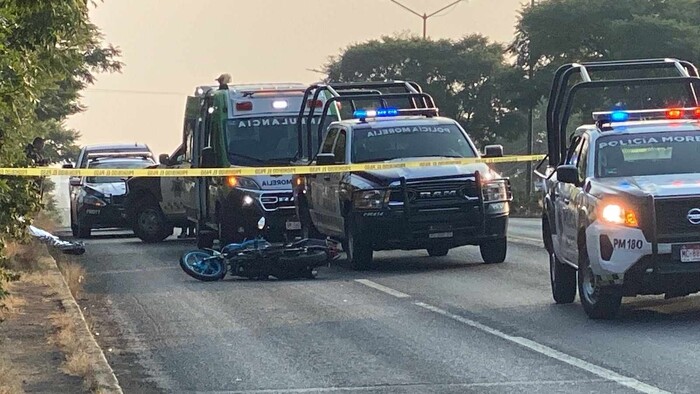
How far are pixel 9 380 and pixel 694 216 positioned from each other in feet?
18.6

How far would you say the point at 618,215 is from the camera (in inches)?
494

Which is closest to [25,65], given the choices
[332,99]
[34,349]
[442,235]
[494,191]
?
[34,349]

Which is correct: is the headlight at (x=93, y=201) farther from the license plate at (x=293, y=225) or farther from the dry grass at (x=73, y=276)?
the dry grass at (x=73, y=276)

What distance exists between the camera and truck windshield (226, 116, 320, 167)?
21.7 m

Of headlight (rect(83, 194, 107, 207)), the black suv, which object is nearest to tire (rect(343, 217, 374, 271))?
the black suv

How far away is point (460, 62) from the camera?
215ft

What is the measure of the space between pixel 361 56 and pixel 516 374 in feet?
193

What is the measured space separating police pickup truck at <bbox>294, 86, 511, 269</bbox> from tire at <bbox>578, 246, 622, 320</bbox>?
15.1ft

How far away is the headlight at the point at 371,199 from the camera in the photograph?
17.8 meters

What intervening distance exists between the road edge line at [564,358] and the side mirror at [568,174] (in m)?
1.57

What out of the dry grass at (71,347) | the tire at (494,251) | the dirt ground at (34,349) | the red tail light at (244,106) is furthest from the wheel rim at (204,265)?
the red tail light at (244,106)

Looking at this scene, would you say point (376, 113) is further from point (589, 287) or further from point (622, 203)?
point (622, 203)

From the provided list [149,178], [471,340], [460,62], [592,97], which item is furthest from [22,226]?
[460,62]

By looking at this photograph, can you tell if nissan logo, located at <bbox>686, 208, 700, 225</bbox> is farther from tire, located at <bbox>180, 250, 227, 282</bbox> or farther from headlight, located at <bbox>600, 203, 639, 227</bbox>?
tire, located at <bbox>180, 250, 227, 282</bbox>
